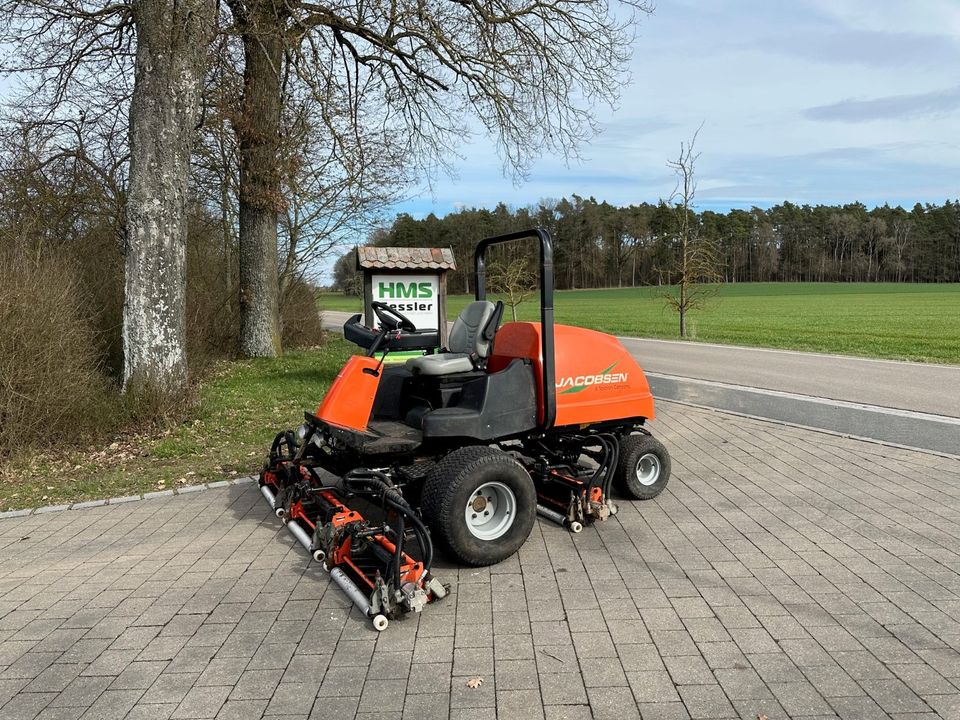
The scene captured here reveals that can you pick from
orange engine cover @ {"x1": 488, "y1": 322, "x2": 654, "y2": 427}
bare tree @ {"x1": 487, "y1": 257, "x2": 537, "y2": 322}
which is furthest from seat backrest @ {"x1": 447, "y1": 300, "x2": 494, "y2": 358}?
bare tree @ {"x1": 487, "y1": 257, "x2": 537, "y2": 322}

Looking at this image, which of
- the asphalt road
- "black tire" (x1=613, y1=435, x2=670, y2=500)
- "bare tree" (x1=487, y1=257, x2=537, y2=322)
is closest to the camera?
"black tire" (x1=613, y1=435, x2=670, y2=500)

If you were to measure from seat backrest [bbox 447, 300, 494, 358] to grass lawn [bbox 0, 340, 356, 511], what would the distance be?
2415mm

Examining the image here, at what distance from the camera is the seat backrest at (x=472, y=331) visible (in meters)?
4.83

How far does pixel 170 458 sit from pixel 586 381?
4249 millimetres

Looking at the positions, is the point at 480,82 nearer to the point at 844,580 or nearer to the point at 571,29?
the point at 571,29

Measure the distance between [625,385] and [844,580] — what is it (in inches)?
72.9

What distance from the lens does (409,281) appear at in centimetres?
1066

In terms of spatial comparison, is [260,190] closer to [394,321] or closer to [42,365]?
[42,365]

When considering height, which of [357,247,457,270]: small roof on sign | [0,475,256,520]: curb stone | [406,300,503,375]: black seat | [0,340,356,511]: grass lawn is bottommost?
[0,475,256,520]: curb stone

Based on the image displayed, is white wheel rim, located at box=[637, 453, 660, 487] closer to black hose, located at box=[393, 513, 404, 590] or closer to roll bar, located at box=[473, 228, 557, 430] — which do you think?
roll bar, located at box=[473, 228, 557, 430]

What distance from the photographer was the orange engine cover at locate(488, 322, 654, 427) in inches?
181

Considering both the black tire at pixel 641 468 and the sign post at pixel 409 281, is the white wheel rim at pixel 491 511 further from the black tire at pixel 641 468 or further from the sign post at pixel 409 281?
the sign post at pixel 409 281

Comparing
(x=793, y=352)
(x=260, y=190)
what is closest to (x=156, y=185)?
(x=260, y=190)

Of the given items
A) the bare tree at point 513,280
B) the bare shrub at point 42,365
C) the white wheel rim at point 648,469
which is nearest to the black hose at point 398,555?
the white wheel rim at point 648,469
